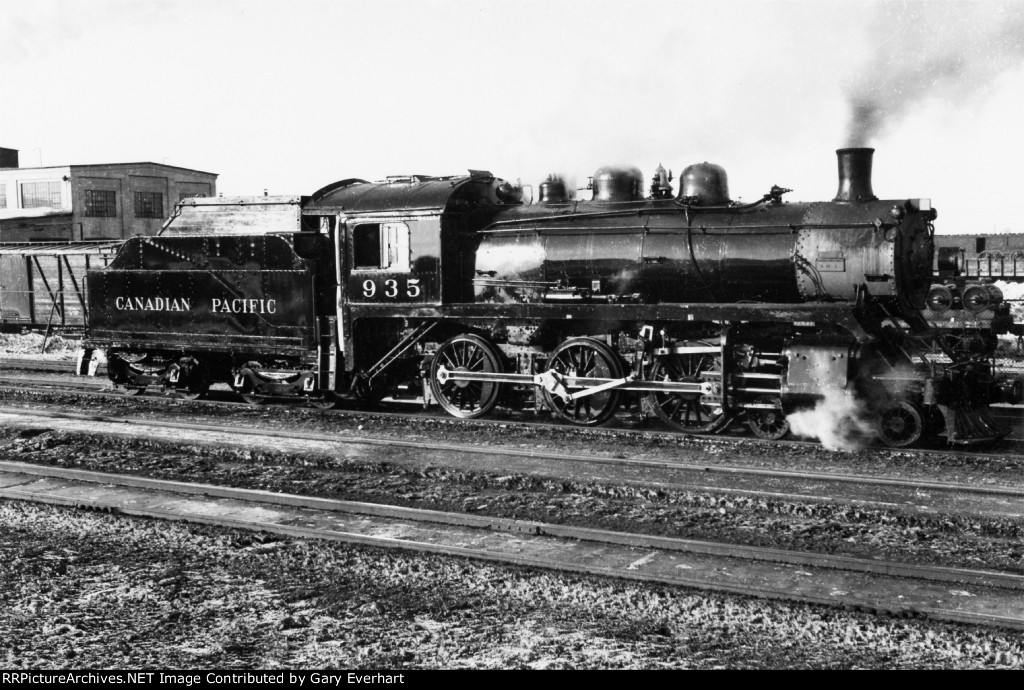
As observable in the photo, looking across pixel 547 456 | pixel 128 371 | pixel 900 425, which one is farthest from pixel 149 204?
pixel 900 425

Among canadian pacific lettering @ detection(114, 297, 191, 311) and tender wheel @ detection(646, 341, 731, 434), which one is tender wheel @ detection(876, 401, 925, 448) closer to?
tender wheel @ detection(646, 341, 731, 434)

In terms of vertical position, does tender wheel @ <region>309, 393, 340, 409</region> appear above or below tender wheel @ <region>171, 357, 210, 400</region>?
below

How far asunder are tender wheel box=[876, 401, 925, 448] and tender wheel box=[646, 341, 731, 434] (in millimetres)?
1697

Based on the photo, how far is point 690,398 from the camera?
446 inches

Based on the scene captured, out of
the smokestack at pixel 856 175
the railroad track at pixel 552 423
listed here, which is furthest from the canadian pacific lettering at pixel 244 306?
the smokestack at pixel 856 175

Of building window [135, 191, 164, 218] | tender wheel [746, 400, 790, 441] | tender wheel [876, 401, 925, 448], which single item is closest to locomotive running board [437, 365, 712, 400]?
tender wheel [746, 400, 790, 441]

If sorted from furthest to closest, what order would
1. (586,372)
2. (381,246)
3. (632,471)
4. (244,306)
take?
(244,306), (381,246), (586,372), (632,471)

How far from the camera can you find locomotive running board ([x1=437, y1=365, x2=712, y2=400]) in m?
11.0

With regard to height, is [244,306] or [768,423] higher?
[244,306]

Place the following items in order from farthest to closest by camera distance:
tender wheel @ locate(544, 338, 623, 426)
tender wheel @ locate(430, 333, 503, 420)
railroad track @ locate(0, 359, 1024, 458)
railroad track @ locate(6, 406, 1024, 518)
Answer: tender wheel @ locate(430, 333, 503, 420) → tender wheel @ locate(544, 338, 623, 426) → railroad track @ locate(0, 359, 1024, 458) → railroad track @ locate(6, 406, 1024, 518)

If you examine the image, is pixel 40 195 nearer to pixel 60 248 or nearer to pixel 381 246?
pixel 60 248

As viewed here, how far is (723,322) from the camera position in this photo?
10.9 m

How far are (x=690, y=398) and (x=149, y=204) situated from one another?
3776cm

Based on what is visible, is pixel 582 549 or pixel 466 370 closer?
pixel 582 549
